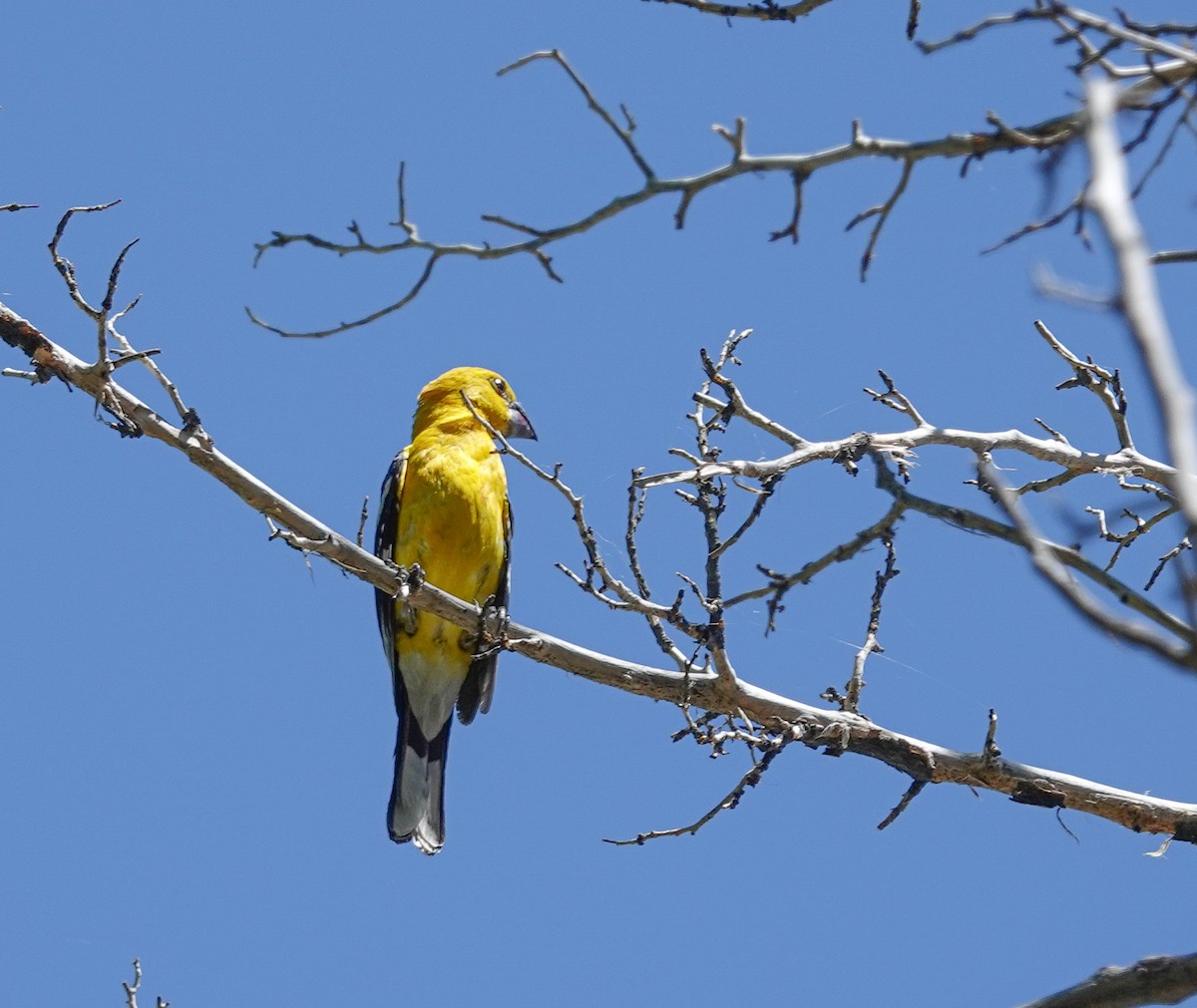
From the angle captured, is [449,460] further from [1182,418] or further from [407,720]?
[1182,418]

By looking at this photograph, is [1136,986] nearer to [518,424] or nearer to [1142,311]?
[1142,311]

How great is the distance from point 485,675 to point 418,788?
2.26ft

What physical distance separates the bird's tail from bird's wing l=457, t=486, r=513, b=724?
120mm

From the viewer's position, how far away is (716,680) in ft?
15.4

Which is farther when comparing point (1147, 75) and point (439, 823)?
point (439, 823)

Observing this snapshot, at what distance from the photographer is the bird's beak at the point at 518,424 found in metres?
8.27

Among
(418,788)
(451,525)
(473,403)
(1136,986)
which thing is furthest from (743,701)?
(473,403)

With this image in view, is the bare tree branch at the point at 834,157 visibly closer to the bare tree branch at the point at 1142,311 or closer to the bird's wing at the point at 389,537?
the bare tree branch at the point at 1142,311

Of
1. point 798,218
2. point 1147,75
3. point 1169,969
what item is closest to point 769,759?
point 1169,969

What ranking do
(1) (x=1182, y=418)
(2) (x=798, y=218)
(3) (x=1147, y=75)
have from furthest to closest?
(2) (x=798, y=218)
(3) (x=1147, y=75)
(1) (x=1182, y=418)

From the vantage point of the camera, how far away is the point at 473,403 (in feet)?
25.1

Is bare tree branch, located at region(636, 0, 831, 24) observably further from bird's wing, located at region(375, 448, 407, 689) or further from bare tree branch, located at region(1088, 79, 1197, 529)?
bird's wing, located at region(375, 448, 407, 689)

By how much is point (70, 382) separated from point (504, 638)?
1.70 meters

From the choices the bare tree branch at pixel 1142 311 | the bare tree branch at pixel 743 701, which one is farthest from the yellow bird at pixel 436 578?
the bare tree branch at pixel 1142 311
